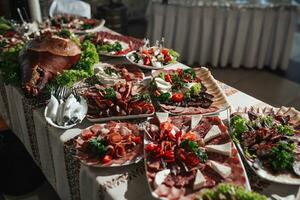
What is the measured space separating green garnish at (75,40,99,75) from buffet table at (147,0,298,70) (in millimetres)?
1873

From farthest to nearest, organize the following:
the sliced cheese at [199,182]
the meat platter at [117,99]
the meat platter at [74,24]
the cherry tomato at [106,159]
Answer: the meat platter at [74,24] < the meat platter at [117,99] < the cherry tomato at [106,159] < the sliced cheese at [199,182]

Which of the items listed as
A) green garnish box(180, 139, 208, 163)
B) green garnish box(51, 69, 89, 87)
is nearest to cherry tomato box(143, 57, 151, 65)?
green garnish box(51, 69, 89, 87)

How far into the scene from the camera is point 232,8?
3.83m

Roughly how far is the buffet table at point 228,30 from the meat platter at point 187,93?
6.95ft

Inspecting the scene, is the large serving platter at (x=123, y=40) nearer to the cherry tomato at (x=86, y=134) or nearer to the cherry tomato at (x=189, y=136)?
the cherry tomato at (x=86, y=134)

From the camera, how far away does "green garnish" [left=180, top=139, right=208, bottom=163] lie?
132 cm

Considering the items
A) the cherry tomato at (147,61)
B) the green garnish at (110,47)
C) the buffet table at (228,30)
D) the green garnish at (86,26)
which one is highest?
the green garnish at (86,26)

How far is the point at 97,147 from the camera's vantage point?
4.43 ft

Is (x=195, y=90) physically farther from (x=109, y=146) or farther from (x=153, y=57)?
(x=109, y=146)

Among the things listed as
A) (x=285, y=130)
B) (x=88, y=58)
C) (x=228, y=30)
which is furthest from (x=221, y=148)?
(x=228, y=30)

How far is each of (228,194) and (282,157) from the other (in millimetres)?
328

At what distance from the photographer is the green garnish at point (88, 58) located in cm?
203

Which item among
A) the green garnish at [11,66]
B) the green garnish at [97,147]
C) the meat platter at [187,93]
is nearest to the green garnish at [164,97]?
the meat platter at [187,93]

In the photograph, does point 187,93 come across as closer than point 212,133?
No
